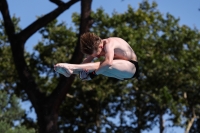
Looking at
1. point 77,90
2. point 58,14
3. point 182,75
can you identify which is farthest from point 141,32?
point 58,14

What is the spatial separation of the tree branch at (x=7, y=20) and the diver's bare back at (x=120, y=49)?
7.46m

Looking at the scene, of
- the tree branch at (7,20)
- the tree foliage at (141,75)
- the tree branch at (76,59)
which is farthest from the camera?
the tree foliage at (141,75)

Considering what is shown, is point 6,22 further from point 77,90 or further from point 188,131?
point 188,131

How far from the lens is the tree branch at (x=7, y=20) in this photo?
13.0 metres

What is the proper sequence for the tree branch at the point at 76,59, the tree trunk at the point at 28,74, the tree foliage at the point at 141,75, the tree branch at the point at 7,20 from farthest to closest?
the tree foliage at the point at 141,75
the tree branch at the point at 7,20
the tree branch at the point at 76,59
the tree trunk at the point at 28,74

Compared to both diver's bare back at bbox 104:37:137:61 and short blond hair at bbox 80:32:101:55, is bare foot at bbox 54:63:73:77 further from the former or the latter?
diver's bare back at bbox 104:37:137:61

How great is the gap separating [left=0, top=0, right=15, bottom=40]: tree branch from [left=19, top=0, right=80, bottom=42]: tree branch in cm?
28

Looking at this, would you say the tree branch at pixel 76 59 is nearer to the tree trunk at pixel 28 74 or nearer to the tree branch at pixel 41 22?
the tree trunk at pixel 28 74

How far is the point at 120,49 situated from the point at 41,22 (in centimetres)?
727

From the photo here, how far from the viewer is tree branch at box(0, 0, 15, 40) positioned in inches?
512

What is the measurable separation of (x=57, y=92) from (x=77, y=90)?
7.20 metres

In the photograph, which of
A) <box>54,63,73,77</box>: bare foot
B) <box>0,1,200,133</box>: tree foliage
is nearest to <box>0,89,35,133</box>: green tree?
<box>54,63,73,77</box>: bare foot

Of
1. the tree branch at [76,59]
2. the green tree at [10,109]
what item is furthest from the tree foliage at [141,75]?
the green tree at [10,109]

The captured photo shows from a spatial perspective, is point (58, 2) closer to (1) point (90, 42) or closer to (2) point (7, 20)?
(2) point (7, 20)
